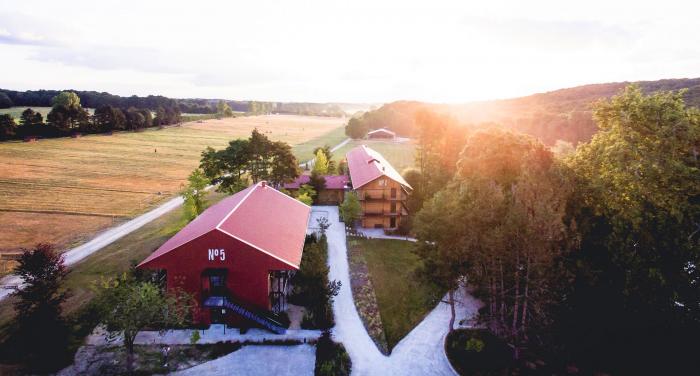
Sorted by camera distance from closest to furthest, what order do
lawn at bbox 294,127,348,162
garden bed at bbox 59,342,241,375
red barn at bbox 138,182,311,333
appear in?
garden bed at bbox 59,342,241,375 < red barn at bbox 138,182,311,333 < lawn at bbox 294,127,348,162

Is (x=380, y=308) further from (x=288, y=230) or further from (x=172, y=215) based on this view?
(x=172, y=215)

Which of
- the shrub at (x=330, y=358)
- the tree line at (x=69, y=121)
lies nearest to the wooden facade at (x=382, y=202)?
the shrub at (x=330, y=358)

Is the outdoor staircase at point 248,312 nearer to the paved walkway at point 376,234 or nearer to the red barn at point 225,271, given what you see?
the red barn at point 225,271

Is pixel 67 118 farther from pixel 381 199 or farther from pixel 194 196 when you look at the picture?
pixel 381 199

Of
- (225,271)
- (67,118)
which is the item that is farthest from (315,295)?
(67,118)

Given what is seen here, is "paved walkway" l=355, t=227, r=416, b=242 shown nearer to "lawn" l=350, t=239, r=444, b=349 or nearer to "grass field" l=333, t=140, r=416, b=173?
"lawn" l=350, t=239, r=444, b=349

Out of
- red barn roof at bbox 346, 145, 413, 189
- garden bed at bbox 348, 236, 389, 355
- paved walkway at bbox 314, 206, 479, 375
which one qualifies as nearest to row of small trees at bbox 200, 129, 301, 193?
red barn roof at bbox 346, 145, 413, 189

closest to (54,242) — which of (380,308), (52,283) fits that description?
(52,283)
